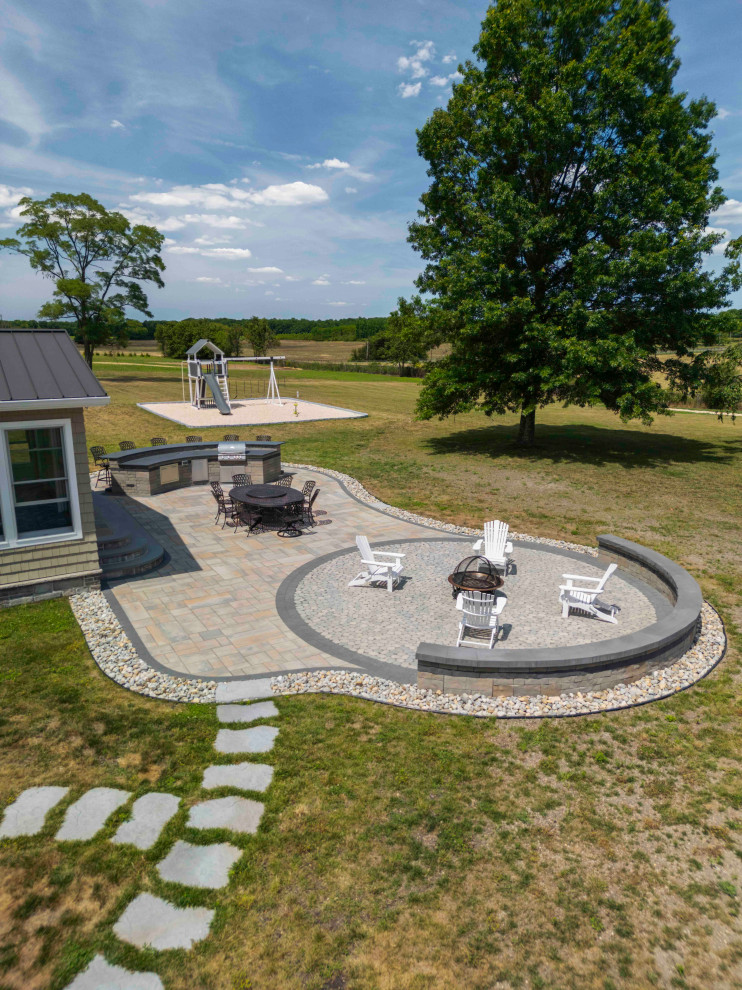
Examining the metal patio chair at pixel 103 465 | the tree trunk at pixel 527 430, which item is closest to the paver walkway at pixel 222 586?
the metal patio chair at pixel 103 465

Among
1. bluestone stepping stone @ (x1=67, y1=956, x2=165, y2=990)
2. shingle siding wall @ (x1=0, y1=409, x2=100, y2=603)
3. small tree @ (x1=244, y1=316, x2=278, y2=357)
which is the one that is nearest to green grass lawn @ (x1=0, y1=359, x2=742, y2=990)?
bluestone stepping stone @ (x1=67, y1=956, x2=165, y2=990)

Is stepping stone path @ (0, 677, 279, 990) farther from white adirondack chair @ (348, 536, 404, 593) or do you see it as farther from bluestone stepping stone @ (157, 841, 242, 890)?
white adirondack chair @ (348, 536, 404, 593)

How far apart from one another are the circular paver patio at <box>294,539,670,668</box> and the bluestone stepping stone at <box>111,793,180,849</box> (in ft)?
11.8

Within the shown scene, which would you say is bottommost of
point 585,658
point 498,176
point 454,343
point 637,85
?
point 585,658

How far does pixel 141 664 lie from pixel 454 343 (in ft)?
64.5

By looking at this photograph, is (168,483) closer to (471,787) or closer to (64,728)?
(64,728)

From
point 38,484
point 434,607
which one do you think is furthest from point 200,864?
point 38,484

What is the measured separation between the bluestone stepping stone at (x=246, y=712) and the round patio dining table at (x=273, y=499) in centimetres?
679

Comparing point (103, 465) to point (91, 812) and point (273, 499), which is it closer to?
point (273, 499)

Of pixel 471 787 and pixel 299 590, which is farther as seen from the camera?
pixel 299 590

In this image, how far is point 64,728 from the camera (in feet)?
21.4

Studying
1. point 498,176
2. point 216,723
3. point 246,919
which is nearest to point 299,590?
point 216,723

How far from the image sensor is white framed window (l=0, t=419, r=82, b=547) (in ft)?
30.6

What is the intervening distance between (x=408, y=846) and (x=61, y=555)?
802 centimetres
